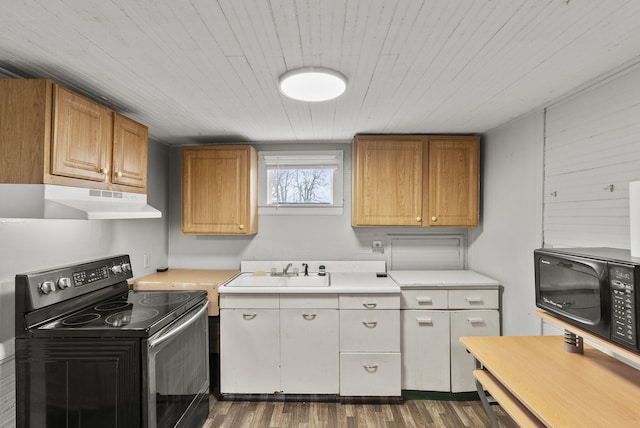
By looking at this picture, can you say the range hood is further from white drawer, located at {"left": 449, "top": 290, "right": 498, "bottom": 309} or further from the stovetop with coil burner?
white drawer, located at {"left": 449, "top": 290, "right": 498, "bottom": 309}

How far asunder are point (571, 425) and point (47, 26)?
88.2 inches

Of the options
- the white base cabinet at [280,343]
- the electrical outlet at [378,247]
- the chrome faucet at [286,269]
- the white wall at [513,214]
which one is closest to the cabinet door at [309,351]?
the white base cabinet at [280,343]

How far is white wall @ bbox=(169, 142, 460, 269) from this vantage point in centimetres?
307

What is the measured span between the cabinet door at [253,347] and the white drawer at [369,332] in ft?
→ 1.73

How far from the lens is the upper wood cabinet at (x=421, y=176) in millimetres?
2730

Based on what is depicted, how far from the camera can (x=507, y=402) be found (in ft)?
4.44

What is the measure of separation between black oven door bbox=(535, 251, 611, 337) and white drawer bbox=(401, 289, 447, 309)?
0.89 metres

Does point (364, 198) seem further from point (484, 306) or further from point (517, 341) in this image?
point (517, 341)

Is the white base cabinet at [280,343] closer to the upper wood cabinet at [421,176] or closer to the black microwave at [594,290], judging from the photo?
the upper wood cabinet at [421,176]

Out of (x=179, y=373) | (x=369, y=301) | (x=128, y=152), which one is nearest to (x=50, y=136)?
(x=128, y=152)

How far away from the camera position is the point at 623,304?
3.67 ft

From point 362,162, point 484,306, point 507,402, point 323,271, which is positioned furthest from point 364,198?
point 507,402

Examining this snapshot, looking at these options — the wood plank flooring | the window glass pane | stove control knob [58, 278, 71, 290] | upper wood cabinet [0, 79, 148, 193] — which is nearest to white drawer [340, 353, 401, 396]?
the wood plank flooring

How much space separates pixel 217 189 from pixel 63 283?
132cm
